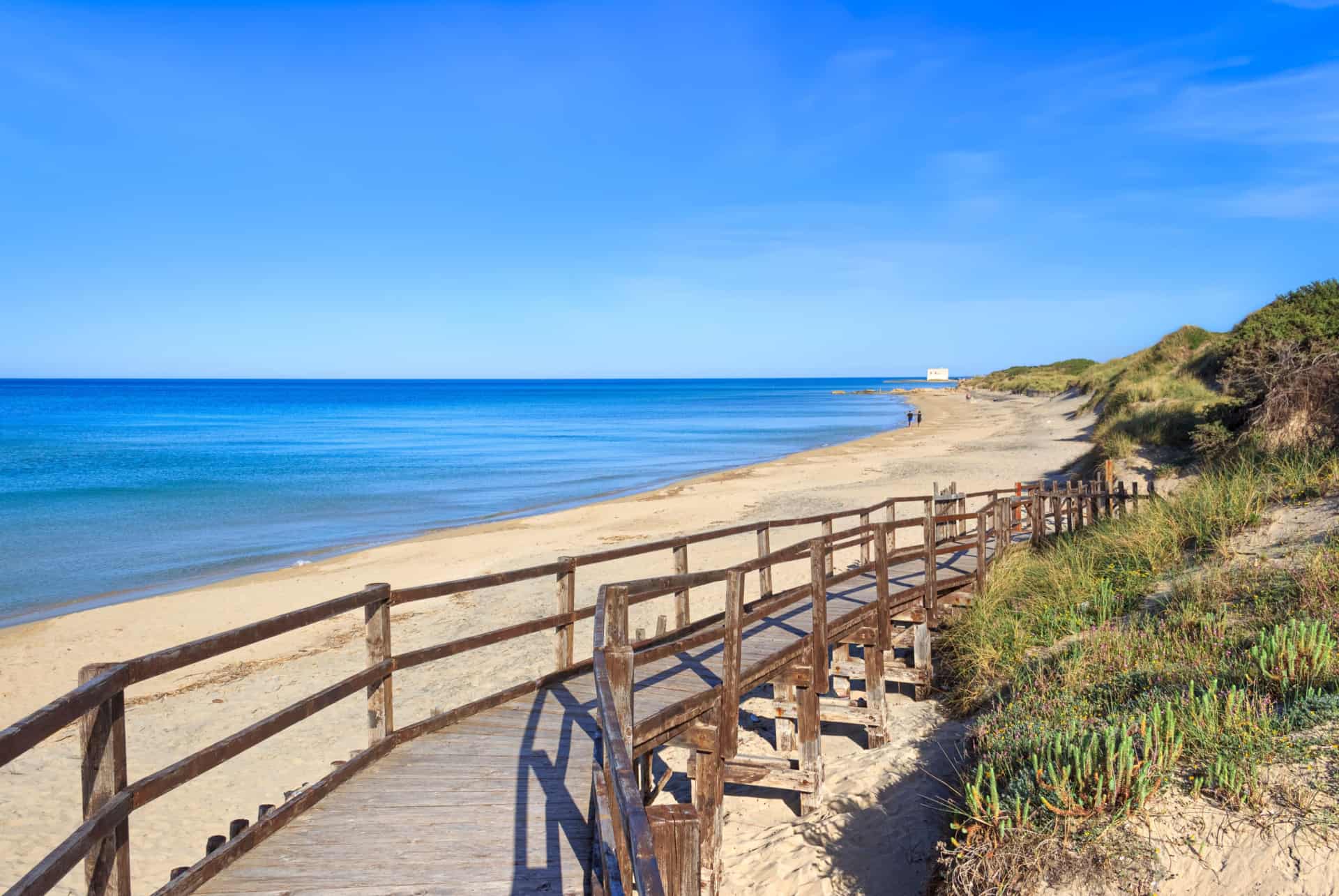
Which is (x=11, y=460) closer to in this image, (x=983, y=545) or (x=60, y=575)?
(x=60, y=575)

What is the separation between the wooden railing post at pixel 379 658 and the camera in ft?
17.9

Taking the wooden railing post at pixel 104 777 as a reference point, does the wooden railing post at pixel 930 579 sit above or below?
below

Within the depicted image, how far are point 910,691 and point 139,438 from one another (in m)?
66.9

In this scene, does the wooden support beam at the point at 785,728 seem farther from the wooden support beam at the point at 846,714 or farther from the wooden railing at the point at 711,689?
the wooden railing at the point at 711,689

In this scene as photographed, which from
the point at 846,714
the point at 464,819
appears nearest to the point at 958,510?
the point at 846,714

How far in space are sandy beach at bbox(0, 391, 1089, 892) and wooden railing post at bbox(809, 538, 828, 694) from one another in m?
1.13

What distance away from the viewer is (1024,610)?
1000 centimetres

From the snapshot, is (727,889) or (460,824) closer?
(460,824)

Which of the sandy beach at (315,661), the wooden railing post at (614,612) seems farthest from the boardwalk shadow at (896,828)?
the wooden railing post at (614,612)

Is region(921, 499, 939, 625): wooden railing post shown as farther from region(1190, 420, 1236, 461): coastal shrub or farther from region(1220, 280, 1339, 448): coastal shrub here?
region(1190, 420, 1236, 461): coastal shrub

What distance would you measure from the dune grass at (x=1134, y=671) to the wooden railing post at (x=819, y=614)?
142cm

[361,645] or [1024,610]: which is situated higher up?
[1024,610]

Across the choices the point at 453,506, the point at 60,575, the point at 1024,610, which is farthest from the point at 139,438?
the point at 1024,610

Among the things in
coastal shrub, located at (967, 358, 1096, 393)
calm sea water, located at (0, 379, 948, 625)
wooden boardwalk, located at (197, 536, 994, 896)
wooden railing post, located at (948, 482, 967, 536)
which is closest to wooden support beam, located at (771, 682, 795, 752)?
wooden boardwalk, located at (197, 536, 994, 896)
